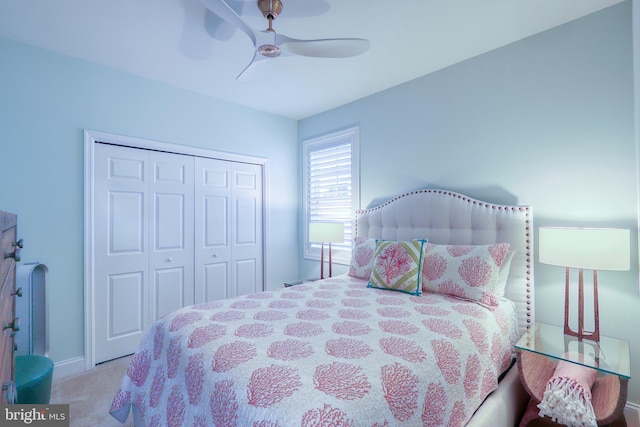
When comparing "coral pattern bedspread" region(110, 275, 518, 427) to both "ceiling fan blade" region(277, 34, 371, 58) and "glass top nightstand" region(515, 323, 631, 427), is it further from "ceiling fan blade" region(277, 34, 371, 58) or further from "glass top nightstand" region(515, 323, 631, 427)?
"ceiling fan blade" region(277, 34, 371, 58)

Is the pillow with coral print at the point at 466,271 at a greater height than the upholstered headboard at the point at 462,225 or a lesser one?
lesser

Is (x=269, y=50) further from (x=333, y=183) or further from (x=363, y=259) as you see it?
(x=333, y=183)

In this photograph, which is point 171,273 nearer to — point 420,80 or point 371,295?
point 371,295

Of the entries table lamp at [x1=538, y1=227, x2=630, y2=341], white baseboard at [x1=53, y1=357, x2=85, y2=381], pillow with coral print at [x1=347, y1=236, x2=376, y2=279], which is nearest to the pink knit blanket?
table lamp at [x1=538, y1=227, x2=630, y2=341]

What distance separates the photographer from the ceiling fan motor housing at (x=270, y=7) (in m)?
1.79

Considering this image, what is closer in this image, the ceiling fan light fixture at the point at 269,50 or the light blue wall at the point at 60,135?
the ceiling fan light fixture at the point at 269,50

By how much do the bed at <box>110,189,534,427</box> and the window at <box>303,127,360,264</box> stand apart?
2.91 ft

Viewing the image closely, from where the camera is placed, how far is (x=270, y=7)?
1.81m

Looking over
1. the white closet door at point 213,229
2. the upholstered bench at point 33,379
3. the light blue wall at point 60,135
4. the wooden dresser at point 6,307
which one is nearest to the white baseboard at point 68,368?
the light blue wall at point 60,135

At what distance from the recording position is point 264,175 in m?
3.87

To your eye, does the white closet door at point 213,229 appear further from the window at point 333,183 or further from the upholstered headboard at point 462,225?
the upholstered headboard at point 462,225

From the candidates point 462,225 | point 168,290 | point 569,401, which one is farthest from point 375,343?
point 168,290

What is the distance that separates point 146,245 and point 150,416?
1843mm

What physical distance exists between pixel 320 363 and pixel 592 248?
1.55 m
